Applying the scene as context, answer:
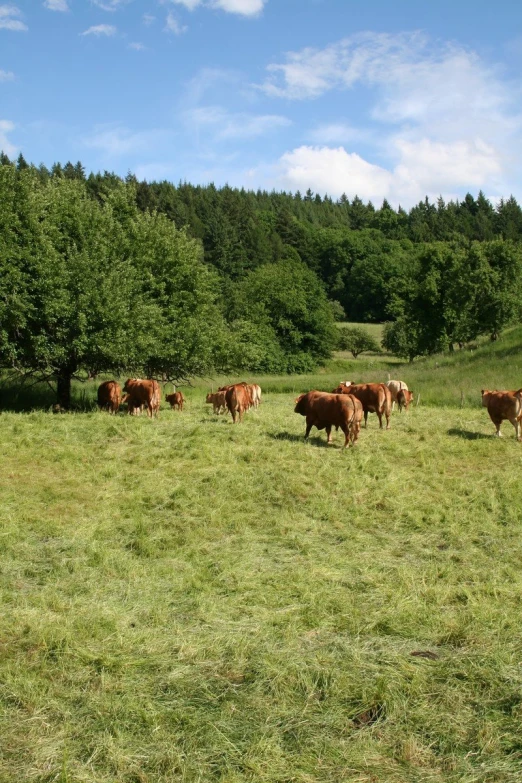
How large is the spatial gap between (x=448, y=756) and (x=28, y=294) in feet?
66.9

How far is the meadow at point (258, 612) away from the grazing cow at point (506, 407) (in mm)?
1711

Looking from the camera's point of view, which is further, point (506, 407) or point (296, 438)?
point (506, 407)

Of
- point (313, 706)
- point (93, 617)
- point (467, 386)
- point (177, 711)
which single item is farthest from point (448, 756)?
point (467, 386)

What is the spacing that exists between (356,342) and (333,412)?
72.2 metres

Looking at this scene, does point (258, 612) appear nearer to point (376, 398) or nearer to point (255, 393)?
point (376, 398)

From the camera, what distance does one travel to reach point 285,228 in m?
128

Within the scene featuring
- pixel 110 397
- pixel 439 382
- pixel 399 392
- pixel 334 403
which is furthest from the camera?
pixel 439 382

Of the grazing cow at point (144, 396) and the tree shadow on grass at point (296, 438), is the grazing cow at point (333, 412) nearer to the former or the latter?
the tree shadow on grass at point (296, 438)

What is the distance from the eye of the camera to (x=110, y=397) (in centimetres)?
2362

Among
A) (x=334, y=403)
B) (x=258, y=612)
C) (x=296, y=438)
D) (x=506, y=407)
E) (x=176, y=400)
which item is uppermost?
(x=334, y=403)

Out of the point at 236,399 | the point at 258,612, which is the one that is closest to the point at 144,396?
the point at 236,399

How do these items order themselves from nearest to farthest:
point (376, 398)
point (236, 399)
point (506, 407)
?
point (506, 407), point (376, 398), point (236, 399)

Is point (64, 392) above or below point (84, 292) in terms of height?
below

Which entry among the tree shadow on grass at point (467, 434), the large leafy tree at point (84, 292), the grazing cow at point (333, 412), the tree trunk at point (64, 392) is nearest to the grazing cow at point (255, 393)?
the large leafy tree at point (84, 292)
